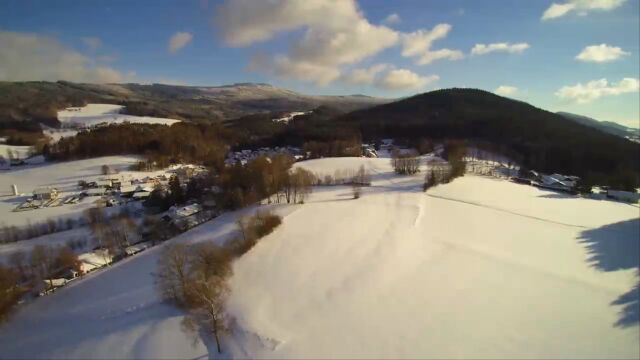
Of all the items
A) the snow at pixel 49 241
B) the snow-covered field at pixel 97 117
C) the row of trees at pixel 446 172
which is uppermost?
the snow-covered field at pixel 97 117

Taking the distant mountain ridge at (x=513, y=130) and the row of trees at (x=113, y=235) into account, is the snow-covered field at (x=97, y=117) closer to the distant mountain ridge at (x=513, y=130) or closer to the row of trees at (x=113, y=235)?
the distant mountain ridge at (x=513, y=130)

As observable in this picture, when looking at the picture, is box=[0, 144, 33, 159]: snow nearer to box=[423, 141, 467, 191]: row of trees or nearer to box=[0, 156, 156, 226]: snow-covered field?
box=[0, 156, 156, 226]: snow-covered field

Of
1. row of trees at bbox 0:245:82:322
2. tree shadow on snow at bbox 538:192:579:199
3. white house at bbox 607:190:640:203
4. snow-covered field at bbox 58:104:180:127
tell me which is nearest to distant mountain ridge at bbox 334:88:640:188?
white house at bbox 607:190:640:203

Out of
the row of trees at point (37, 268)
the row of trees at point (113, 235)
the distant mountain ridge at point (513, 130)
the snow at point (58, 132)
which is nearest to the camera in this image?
the distant mountain ridge at point (513, 130)

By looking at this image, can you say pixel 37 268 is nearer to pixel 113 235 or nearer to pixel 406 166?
pixel 113 235

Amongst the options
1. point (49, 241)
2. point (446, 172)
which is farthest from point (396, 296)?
point (49, 241)

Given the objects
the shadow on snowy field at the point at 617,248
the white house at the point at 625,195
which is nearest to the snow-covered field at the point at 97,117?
the shadow on snowy field at the point at 617,248
